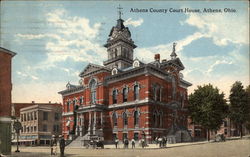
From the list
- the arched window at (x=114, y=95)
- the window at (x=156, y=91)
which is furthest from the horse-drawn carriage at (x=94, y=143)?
the window at (x=156, y=91)

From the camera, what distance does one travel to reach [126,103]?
28906mm

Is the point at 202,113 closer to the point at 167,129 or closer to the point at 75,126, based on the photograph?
the point at 167,129

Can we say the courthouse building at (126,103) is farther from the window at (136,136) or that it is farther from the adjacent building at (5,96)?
the adjacent building at (5,96)

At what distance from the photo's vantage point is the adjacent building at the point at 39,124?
18125mm

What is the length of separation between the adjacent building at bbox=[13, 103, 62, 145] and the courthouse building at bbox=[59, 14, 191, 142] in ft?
13.4

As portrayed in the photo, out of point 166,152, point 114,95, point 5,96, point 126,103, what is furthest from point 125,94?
point 5,96

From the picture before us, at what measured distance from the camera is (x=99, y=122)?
30141mm

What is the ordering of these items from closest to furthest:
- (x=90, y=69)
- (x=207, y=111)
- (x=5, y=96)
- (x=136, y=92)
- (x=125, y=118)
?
(x=5, y=96), (x=90, y=69), (x=207, y=111), (x=136, y=92), (x=125, y=118)

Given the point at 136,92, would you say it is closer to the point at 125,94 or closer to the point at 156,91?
the point at 125,94

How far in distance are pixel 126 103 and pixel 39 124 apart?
1124cm

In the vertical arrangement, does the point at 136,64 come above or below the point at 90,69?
above

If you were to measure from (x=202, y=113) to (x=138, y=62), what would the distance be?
748 centimetres

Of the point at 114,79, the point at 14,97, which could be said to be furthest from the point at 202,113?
the point at 14,97

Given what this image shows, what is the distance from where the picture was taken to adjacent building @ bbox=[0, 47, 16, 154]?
1475 centimetres
